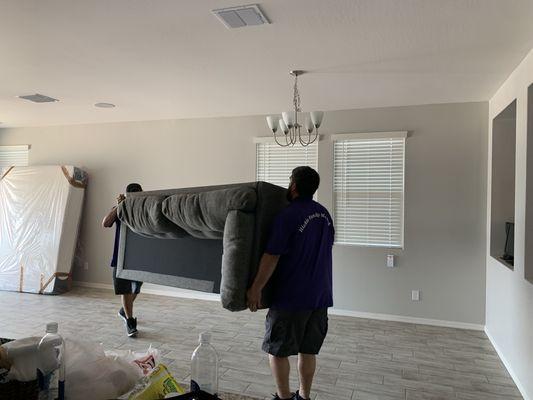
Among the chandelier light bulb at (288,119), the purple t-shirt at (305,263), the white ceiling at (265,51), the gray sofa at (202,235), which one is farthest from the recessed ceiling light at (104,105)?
the gray sofa at (202,235)

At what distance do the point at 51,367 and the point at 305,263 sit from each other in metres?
1.33

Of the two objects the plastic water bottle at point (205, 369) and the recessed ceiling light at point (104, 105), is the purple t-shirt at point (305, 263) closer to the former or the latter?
the plastic water bottle at point (205, 369)

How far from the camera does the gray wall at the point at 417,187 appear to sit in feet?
14.3

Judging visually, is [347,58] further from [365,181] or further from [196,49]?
[365,181]

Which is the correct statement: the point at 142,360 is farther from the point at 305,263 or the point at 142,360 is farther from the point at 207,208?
the point at 305,263

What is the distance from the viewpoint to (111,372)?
1.10 m

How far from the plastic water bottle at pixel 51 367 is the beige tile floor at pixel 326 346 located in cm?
188

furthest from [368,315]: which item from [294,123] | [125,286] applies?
[125,286]

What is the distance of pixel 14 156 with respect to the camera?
255 inches

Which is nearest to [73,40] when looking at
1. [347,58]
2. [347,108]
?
[347,58]

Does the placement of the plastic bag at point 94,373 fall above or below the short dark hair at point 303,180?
below

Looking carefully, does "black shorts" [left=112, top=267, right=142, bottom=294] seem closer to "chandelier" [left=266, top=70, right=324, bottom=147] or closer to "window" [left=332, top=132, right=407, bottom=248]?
"chandelier" [left=266, top=70, right=324, bottom=147]

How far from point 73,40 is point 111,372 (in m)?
2.52

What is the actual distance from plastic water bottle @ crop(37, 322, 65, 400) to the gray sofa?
0.37 metres
